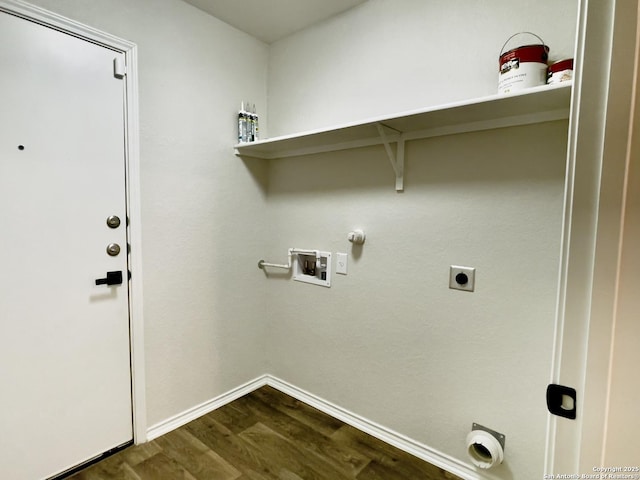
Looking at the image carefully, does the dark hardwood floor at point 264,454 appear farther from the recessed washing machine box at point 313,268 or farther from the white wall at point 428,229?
the recessed washing machine box at point 313,268

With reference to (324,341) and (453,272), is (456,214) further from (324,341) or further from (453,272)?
(324,341)

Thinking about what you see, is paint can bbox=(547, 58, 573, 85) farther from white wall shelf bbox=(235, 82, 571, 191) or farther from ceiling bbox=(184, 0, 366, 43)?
ceiling bbox=(184, 0, 366, 43)

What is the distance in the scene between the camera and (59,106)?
146 cm

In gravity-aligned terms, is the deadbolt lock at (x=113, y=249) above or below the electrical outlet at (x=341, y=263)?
above

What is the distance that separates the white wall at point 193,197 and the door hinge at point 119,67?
3.8 inches

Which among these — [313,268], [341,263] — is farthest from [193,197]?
[341,263]

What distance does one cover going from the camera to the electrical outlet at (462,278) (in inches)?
61.7

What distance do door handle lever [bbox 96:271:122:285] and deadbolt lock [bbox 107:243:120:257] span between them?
98 millimetres

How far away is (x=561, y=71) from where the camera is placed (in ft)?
3.91

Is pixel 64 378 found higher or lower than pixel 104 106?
lower

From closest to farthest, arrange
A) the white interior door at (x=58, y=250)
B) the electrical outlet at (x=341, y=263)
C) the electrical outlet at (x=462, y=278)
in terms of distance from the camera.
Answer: the white interior door at (x=58, y=250) → the electrical outlet at (x=462, y=278) → the electrical outlet at (x=341, y=263)

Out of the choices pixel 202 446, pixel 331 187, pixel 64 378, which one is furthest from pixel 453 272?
pixel 64 378

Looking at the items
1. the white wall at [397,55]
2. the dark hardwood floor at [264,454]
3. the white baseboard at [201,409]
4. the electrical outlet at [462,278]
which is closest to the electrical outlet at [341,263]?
the electrical outlet at [462,278]

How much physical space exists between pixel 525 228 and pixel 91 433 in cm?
232
